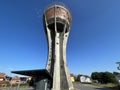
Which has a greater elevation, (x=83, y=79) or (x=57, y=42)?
(x=83, y=79)

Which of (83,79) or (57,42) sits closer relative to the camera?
(57,42)

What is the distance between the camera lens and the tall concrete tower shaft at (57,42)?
1298 inches

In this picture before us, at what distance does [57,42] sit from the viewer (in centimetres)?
3591

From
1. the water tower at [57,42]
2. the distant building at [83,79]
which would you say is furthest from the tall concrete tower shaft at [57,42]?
the distant building at [83,79]

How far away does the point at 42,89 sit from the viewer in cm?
998

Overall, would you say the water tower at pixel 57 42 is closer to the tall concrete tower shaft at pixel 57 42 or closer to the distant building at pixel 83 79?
the tall concrete tower shaft at pixel 57 42

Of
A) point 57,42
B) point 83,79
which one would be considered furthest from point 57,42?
point 83,79

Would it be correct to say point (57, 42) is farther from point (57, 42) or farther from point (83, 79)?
point (83, 79)

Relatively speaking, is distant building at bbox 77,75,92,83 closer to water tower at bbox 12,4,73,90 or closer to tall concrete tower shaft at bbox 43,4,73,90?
water tower at bbox 12,4,73,90

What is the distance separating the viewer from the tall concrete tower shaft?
3297 centimetres

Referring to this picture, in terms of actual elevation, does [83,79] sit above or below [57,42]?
above

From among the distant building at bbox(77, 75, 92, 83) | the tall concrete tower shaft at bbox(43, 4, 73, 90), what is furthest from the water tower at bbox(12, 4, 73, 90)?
the distant building at bbox(77, 75, 92, 83)

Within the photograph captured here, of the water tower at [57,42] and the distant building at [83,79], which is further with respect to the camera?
the distant building at [83,79]

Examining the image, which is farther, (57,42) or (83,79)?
(83,79)
